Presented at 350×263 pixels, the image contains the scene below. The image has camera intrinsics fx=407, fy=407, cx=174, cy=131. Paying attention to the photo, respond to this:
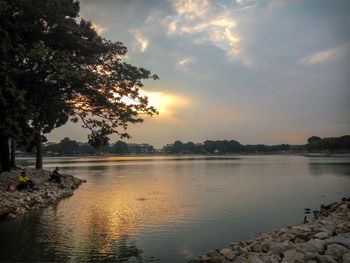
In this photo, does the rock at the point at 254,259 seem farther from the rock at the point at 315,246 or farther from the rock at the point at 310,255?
the rock at the point at 315,246

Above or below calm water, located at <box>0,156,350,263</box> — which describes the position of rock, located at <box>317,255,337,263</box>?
above

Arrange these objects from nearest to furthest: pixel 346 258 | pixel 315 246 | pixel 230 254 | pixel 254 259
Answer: pixel 346 258 < pixel 254 259 < pixel 315 246 < pixel 230 254

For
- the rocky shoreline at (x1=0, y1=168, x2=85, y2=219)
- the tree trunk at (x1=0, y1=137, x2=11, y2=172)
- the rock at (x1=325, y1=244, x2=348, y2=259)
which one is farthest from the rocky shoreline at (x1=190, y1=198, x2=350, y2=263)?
the tree trunk at (x1=0, y1=137, x2=11, y2=172)

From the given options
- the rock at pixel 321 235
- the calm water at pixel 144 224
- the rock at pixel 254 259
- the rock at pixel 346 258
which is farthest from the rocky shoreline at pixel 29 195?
the rock at pixel 346 258

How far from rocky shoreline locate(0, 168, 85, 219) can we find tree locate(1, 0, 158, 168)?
4335 mm

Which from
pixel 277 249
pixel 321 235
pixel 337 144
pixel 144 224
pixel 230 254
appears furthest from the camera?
pixel 337 144

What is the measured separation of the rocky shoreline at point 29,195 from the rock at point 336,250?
51.4ft

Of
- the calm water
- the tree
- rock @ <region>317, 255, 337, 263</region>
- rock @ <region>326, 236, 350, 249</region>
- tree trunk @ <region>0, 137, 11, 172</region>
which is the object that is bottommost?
the calm water

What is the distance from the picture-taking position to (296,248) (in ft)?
37.6

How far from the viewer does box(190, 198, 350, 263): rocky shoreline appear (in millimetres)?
10641

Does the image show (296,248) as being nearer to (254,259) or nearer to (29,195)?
(254,259)

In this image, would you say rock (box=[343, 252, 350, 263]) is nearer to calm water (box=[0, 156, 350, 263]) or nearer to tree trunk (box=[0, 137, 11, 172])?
calm water (box=[0, 156, 350, 263])

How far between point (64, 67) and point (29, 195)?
826cm

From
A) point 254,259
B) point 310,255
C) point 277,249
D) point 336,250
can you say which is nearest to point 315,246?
point 336,250
